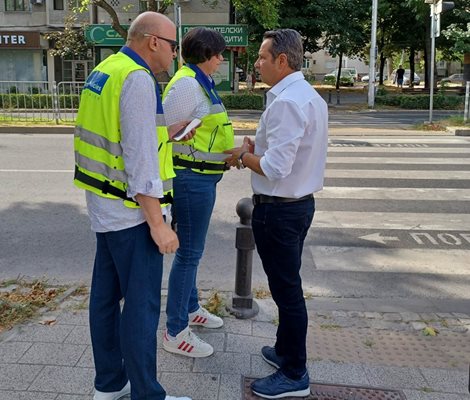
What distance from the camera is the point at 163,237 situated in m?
2.44

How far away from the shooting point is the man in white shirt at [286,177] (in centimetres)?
278

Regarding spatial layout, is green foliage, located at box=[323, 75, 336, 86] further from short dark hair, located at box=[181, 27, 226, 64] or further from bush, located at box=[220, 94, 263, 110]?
short dark hair, located at box=[181, 27, 226, 64]

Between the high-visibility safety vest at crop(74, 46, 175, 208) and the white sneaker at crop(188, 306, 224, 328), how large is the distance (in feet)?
4.94

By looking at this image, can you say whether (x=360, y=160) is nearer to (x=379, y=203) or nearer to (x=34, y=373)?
(x=379, y=203)

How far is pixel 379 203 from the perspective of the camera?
304 inches

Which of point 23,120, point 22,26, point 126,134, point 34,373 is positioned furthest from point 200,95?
point 22,26

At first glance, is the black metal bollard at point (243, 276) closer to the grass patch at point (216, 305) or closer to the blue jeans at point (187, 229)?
the grass patch at point (216, 305)

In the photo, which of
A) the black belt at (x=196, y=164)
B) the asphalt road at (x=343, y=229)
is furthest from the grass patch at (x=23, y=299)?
the black belt at (x=196, y=164)

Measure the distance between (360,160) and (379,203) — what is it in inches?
136

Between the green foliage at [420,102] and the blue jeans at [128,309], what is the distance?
993 inches

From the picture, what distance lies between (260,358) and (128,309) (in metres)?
1.20

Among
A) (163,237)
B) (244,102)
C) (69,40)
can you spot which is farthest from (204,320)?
(69,40)

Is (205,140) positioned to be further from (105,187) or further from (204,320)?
(204,320)

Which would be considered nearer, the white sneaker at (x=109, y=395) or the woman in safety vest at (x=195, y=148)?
the white sneaker at (x=109, y=395)
